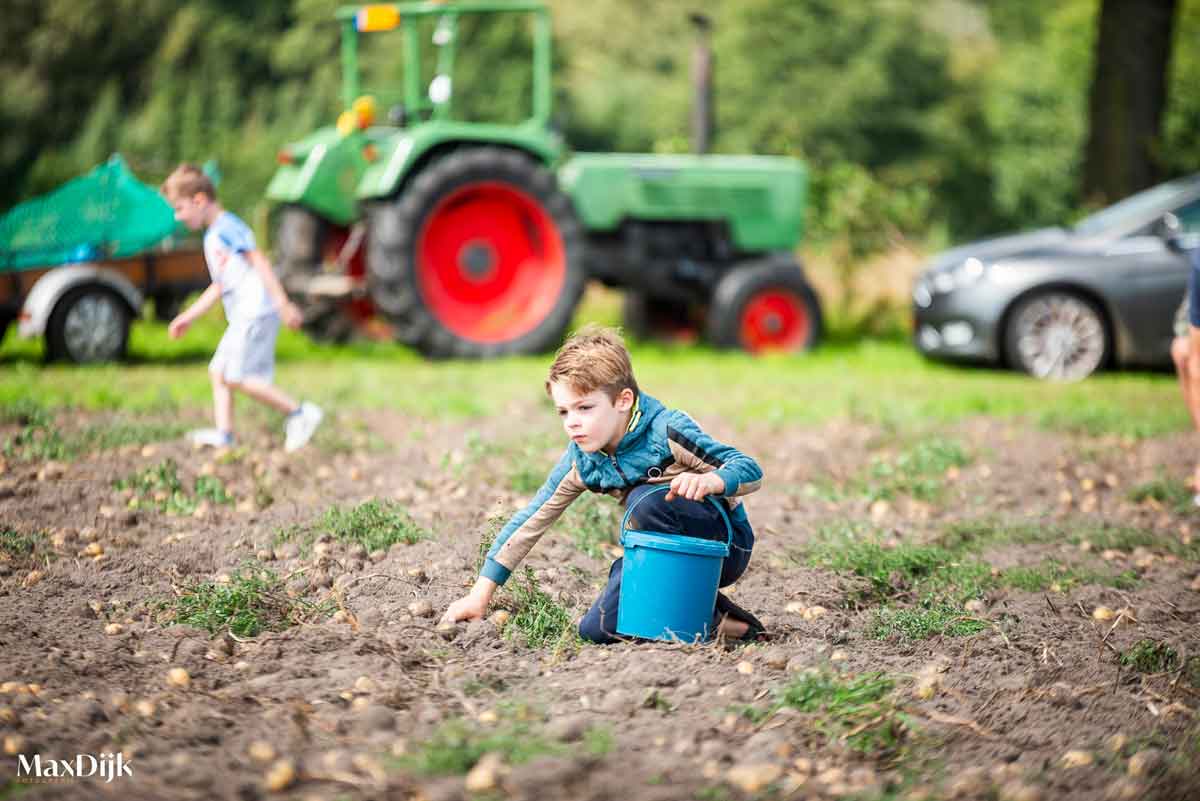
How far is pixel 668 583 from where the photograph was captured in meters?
4.11

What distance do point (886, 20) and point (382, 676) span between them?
41590mm

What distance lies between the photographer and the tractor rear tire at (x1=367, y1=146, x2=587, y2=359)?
11219 millimetres

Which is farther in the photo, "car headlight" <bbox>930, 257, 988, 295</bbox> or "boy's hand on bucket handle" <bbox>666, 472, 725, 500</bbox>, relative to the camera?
"car headlight" <bbox>930, 257, 988, 295</bbox>

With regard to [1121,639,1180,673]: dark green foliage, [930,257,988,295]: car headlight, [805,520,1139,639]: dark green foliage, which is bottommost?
[1121,639,1180,673]: dark green foliage

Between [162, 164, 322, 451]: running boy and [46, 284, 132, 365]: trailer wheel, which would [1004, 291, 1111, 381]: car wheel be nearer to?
[162, 164, 322, 451]: running boy

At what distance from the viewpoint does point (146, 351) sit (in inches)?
456

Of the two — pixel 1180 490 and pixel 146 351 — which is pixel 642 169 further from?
pixel 1180 490

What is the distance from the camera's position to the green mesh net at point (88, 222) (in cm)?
1030

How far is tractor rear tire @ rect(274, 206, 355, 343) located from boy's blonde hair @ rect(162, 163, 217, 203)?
458 cm

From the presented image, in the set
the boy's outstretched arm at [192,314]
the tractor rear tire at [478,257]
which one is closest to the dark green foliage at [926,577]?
the boy's outstretched arm at [192,314]

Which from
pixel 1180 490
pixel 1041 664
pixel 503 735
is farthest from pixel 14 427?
pixel 1180 490

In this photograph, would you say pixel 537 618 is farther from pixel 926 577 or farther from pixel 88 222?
pixel 88 222

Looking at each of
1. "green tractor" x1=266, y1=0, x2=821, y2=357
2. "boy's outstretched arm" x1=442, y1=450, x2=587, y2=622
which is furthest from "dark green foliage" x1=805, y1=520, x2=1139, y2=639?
"green tractor" x1=266, y1=0, x2=821, y2=357

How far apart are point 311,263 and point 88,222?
2.20 metres
